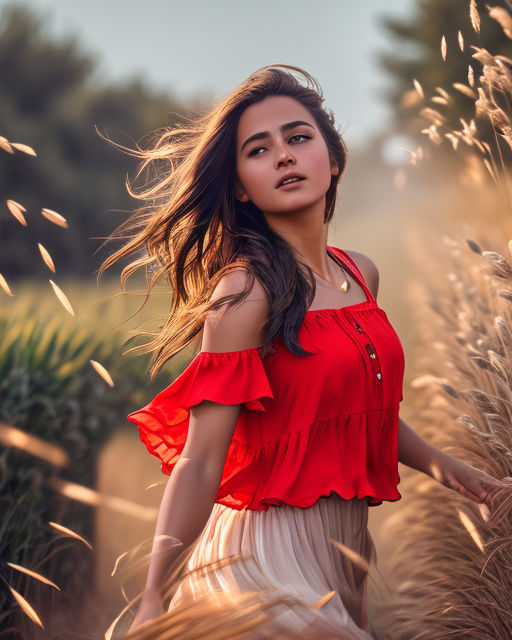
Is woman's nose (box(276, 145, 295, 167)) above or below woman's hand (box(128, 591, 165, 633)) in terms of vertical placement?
above

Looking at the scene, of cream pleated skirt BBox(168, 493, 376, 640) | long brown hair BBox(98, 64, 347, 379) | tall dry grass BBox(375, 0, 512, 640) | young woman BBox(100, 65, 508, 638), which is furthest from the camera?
tall dry grass BBox(375, 0, 512, 640)

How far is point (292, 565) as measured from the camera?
1511 mm

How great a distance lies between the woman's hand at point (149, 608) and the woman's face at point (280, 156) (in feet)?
3.17

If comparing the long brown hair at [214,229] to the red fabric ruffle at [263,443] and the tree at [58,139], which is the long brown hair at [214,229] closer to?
the red fabric ruffle at [263,443]

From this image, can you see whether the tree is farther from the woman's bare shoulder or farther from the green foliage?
Result: the woman's bare shoulder

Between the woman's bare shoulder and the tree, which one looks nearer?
the woman's bare shoulder

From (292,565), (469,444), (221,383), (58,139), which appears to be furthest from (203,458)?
(58,139)

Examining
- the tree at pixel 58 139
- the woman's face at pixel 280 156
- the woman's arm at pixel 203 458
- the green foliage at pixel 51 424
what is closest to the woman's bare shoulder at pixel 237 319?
the woman's arm at pixel 203 458

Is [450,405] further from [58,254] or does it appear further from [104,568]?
[58,254]

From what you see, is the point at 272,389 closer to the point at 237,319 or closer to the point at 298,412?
the point at 298,412

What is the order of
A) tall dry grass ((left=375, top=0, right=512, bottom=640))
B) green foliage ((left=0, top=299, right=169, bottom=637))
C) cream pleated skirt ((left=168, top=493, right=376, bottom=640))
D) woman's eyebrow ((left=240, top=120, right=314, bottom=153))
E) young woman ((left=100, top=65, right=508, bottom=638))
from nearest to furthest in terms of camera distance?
1. cream pleated skirt ((left=168, top=493, right=376, bottom=640))
2. young woman ((left=100, top=65, right=508, bottom=638))
3. woman's eyebrow ((left=240, top=120, right=314, bottom=153))
4. tall dry grass ((left=375, top=0, right=512, bottom=640))
5. green foliage ((left=0, top=299, right=169, bottom=637))

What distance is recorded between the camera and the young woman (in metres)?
1.48

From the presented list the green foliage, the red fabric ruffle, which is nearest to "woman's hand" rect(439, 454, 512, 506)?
the red fabric ruffle

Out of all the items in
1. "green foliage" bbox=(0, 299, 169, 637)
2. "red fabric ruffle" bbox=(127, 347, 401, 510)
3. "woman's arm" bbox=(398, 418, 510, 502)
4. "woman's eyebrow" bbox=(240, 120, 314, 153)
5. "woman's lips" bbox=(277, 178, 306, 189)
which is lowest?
"green foliage" bbox=(0, 299, 169, 637)
